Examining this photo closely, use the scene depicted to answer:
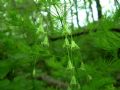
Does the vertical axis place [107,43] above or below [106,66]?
above

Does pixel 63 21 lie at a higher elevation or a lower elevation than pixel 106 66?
higher

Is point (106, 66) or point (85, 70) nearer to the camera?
point (85, 70)

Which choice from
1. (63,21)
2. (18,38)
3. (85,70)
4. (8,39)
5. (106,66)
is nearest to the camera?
(63,21)

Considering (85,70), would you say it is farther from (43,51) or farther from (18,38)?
(18,38)

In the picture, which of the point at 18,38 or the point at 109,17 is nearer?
the point at 109,17

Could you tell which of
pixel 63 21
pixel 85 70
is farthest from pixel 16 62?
pixel 63 21

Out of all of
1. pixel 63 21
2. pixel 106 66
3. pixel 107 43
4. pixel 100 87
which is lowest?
pixel 100 87

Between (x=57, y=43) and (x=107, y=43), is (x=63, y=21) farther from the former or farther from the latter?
(x=57, y=43)

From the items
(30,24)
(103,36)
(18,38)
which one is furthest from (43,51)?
(18,38)

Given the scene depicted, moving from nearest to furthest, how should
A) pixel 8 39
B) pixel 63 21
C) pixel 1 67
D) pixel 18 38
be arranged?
pixel 63 21, pixel 1 67, pixel 8 39, pixel 18 38
